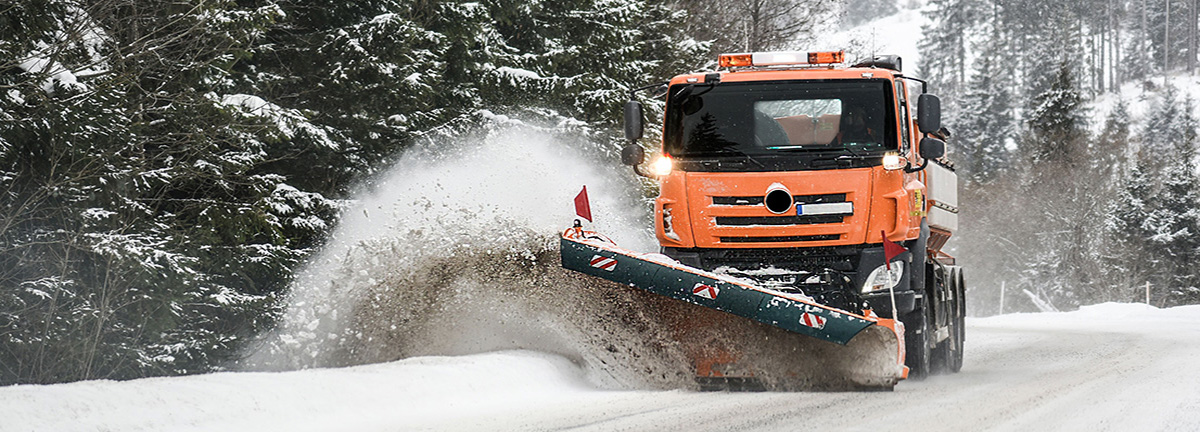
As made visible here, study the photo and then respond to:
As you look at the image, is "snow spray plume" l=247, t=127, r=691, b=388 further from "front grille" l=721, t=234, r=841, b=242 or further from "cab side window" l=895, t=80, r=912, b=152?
"cab side window" l=895, t=80, r=912, b=152

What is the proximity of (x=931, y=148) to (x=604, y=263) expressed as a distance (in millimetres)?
2766

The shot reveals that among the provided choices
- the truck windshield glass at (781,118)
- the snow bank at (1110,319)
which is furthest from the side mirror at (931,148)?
the snow bank at (1110,319)

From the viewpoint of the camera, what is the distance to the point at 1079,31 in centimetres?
12331

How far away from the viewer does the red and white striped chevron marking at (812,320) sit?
8.05 meters

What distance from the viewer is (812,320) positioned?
808 cm

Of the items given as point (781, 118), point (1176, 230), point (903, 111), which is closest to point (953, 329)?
point (903, 111)

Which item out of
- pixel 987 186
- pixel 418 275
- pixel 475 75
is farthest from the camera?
pixel 987 186

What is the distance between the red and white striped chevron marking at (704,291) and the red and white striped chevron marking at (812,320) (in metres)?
0.67

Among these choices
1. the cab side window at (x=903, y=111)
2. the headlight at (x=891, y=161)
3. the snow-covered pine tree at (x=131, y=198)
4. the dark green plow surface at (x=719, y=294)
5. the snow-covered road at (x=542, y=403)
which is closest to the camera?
the snow-covered road at (x=542, y=403)

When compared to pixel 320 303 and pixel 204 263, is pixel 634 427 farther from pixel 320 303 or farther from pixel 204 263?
pixel 204 263

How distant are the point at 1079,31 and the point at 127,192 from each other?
123 m

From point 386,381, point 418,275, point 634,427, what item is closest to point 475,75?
point 418,275

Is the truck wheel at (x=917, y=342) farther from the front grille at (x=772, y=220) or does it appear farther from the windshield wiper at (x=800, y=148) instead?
the windshield wiper at (x=800, y=148)

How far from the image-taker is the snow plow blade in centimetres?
808
